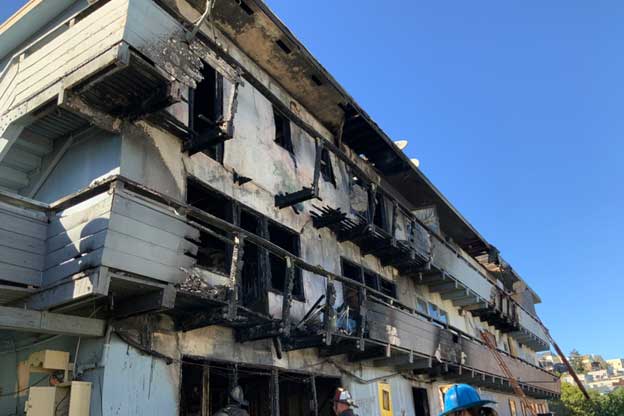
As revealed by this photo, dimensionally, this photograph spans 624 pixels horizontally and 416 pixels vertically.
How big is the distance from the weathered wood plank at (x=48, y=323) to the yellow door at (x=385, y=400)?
920 centimetres

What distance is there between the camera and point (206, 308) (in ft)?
29.3

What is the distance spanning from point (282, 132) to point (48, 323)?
8.43 m

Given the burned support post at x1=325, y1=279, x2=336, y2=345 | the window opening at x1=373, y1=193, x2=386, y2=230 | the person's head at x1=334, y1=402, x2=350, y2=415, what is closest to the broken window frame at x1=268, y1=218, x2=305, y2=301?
the burned support post at x1=325, y1=279, x2=336, y2=345

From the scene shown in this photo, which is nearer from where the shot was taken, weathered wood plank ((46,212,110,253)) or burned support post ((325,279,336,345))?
weathered wood plank ((46,212,110,253))

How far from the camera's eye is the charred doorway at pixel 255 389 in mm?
10289

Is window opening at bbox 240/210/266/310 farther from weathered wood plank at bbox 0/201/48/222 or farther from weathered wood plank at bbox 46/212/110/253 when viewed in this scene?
weathered wood plank at bbox 0/201/48/222

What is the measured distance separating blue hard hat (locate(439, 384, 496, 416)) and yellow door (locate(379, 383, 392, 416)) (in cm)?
1131

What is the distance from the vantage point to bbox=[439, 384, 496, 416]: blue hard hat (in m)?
3.84

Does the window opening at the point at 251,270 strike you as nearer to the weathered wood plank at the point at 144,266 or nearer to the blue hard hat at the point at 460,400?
the weathered wood plank at the point at 144,266

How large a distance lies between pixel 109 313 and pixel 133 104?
3.35 metres

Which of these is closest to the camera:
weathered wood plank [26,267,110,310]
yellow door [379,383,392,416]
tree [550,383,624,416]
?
weathered wood plank [26,267,110,310]

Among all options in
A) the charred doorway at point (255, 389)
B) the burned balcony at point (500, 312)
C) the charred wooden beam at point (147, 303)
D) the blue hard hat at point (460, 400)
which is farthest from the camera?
the burned balcony at point (500, 312)

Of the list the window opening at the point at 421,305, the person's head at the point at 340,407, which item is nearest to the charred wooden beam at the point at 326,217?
the person's head at the point at 340,407

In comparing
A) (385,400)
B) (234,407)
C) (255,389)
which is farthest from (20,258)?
(385,400)
